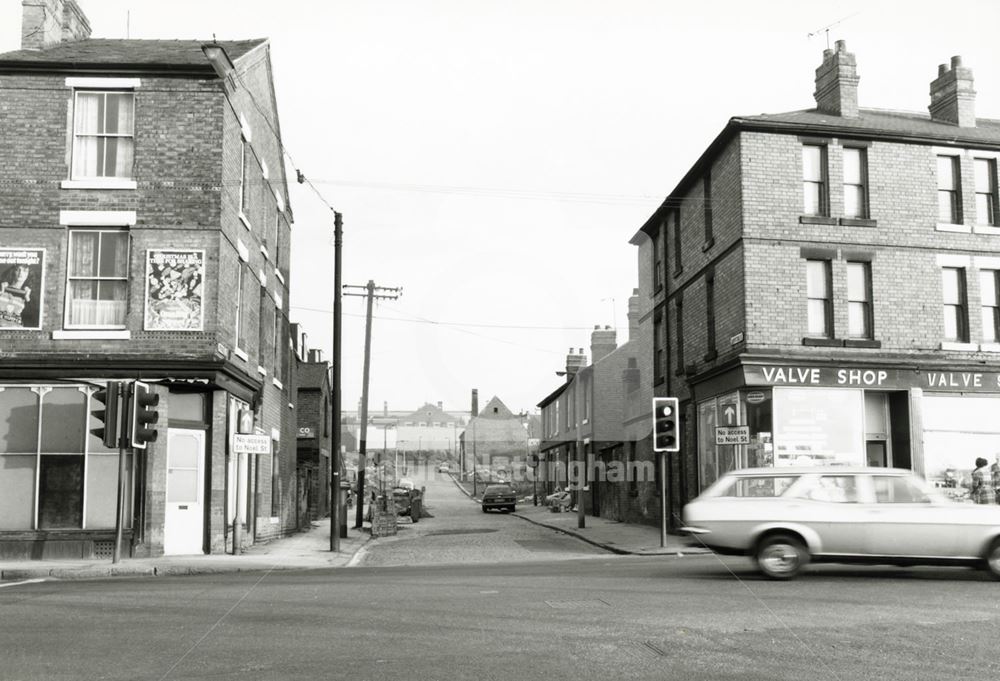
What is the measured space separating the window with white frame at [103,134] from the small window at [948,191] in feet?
61.5

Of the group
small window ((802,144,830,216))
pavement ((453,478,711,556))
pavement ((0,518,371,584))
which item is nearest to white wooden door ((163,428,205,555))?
pavement ((0,518,371,584))

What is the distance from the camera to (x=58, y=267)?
20453 mm

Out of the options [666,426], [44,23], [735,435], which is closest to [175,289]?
[44,23]

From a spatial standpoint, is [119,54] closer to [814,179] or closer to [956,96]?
[814,179]

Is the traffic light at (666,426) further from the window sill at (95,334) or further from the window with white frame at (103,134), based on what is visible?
the window with white frame at (103,134)

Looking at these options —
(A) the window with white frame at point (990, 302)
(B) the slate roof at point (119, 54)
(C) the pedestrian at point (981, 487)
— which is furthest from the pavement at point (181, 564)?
(A) the window with white frame at point (990, 302)

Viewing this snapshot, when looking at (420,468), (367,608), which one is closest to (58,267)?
(367,608)

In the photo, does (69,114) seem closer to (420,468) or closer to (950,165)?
(950,165)

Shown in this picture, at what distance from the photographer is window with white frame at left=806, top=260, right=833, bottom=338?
23.8 meters

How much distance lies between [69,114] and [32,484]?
24.8 ft

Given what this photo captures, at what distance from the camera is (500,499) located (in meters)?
51.2

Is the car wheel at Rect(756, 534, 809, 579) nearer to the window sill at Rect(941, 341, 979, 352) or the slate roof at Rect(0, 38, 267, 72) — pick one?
the window sill at Rect(941, 341, 979, 352)

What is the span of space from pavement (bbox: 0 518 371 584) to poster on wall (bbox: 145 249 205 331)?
15.5 feet

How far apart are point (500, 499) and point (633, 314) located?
16.5 meters
